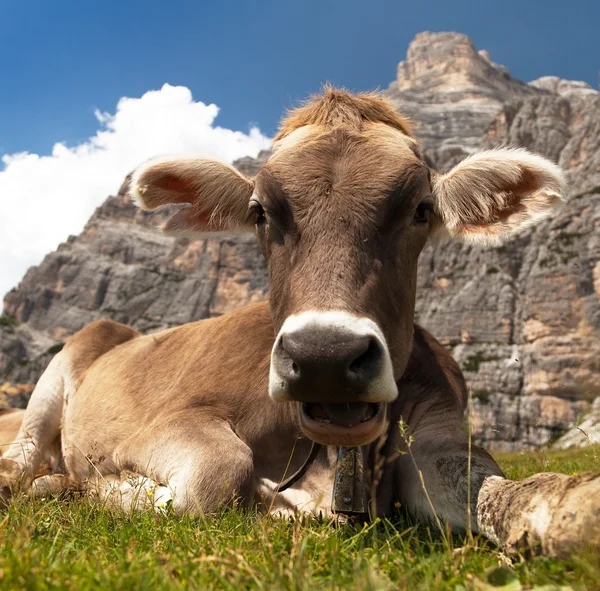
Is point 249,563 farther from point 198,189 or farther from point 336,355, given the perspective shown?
point 198,189

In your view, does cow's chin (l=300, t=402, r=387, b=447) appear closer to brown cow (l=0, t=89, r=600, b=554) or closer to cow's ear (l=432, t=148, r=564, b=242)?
brown cow (l=0, t=89, r=600, b=554)

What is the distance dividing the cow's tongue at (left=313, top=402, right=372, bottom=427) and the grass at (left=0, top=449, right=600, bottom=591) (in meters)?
0.53

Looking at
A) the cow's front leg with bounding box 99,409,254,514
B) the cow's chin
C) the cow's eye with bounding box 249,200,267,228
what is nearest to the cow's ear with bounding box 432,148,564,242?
the cow's eye with bounding box 249,200,267,228

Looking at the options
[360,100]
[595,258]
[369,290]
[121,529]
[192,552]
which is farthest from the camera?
[595,258]

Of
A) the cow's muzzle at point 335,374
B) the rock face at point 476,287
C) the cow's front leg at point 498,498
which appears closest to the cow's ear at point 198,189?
the cow's muzzle at point 335,374

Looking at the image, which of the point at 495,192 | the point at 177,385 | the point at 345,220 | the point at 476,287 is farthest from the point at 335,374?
the point at 476,287

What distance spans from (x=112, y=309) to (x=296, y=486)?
125m

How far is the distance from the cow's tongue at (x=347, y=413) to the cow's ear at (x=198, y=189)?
2453 millimetres

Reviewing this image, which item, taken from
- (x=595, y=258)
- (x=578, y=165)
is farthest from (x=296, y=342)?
(x=578, y=165)

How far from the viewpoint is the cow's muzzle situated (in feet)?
9.33

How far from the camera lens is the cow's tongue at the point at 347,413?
121 inches

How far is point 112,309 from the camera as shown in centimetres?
12325

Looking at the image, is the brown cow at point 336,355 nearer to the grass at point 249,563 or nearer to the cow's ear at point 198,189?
the cow's ear at point 198,189

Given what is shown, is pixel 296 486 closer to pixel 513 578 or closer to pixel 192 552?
pixel 192 552
